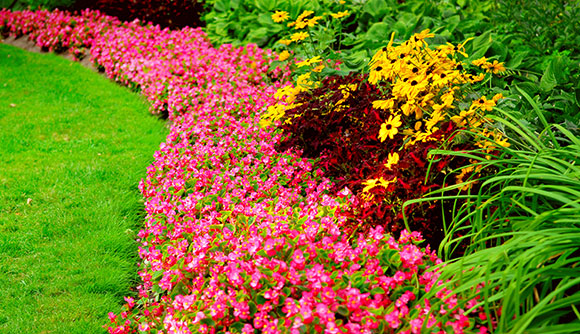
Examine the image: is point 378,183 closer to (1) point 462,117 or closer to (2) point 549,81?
(1) point 462,117

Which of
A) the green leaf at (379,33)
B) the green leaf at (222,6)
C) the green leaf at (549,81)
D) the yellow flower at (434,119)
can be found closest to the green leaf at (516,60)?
the green leaf at (549,81)

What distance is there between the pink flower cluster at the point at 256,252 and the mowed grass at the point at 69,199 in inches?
10.2

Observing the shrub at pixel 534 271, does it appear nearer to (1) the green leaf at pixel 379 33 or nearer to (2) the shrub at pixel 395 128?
(2) the shrub at pixel 395 128

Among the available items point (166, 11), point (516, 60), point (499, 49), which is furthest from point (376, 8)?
point (166, 11)

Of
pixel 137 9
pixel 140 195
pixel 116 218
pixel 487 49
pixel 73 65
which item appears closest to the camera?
pixel 116 218

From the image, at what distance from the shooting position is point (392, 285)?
2.33 metres

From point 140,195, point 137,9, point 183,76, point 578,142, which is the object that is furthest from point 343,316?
point 137,9

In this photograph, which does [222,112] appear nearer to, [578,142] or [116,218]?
[116,218]

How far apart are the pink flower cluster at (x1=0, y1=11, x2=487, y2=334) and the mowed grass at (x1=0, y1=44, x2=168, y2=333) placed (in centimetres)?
26

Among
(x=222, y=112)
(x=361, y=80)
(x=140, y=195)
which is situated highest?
(x=361, y=80)

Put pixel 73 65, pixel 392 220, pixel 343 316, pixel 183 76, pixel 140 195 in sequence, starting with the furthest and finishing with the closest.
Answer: pixel 73 65
pixel 183 76
pixel 140 195
pixel 392 220
pixel 343 316

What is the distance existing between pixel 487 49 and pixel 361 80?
1.47 metres

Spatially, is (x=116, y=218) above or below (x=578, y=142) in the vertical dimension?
below

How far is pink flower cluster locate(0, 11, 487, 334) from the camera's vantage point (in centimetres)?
217
